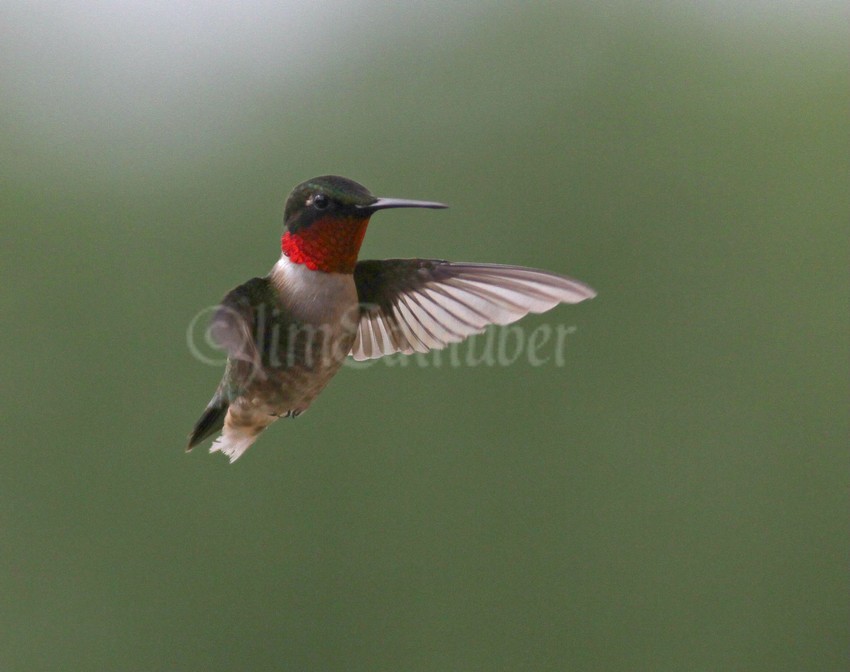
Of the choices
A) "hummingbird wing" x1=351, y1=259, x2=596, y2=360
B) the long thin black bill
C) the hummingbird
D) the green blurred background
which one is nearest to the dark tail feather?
the hummingbird

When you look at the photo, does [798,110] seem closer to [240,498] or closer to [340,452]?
[340,452]

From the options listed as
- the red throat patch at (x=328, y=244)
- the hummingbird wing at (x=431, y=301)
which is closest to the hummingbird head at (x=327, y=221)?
the red throat patch at (x=328, y=244)

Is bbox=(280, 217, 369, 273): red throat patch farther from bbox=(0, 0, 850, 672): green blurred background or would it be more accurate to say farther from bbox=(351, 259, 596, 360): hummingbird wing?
bbox=(0, 0, 850, 672): green blurred background

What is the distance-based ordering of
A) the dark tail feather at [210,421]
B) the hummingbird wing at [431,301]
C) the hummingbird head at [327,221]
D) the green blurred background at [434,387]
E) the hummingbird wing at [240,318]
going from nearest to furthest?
the hummingbird wing at [240,318] < the hummingbird head at [327,221] < the hummingbird wing at [431,301] < the dark tail feather at [210,421] < the green blurred background at [434,387]

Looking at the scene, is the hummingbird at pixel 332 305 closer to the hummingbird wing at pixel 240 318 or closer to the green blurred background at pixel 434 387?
the hummingbird wing at pixel 240 318

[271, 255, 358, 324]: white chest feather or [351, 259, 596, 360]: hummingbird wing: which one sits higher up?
[351, 259, 596, 360]: hummingbird wing

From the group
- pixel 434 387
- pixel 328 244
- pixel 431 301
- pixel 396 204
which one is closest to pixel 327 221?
pixel 328 244

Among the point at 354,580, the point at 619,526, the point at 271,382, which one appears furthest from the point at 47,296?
the point at 271,382
